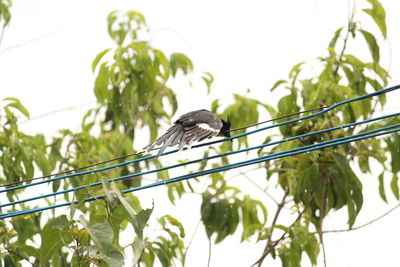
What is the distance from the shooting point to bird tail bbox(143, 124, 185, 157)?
17.2 ft

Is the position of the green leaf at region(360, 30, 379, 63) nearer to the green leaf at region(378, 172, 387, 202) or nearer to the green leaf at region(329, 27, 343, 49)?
the green leaf at region(329, 27, 343, 49)

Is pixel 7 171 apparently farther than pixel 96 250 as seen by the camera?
Yes

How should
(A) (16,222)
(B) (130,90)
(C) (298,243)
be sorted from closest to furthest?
(C) (298,243) < (A) (16,222) < (B) (130,90)

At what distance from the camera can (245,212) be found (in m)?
6.21

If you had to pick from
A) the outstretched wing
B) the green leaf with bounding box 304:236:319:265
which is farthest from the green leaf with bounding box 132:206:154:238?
the green leaf with bounding box 304:236:319:265

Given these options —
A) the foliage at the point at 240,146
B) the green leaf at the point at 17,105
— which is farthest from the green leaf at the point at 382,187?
the green leaf at the point at 17,105

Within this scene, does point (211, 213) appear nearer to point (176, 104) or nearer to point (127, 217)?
point (176, 104)

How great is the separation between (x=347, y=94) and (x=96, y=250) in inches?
114

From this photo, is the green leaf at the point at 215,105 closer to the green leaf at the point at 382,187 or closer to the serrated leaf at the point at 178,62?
the serrated leaf at the point at 178,62

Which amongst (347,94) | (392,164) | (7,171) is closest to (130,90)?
(7,171)

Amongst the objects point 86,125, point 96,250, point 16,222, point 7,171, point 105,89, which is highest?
point 86,125

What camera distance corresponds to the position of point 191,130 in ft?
18.4

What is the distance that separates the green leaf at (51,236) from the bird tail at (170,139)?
5.70 ft

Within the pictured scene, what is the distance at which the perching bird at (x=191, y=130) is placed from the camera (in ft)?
17.4
